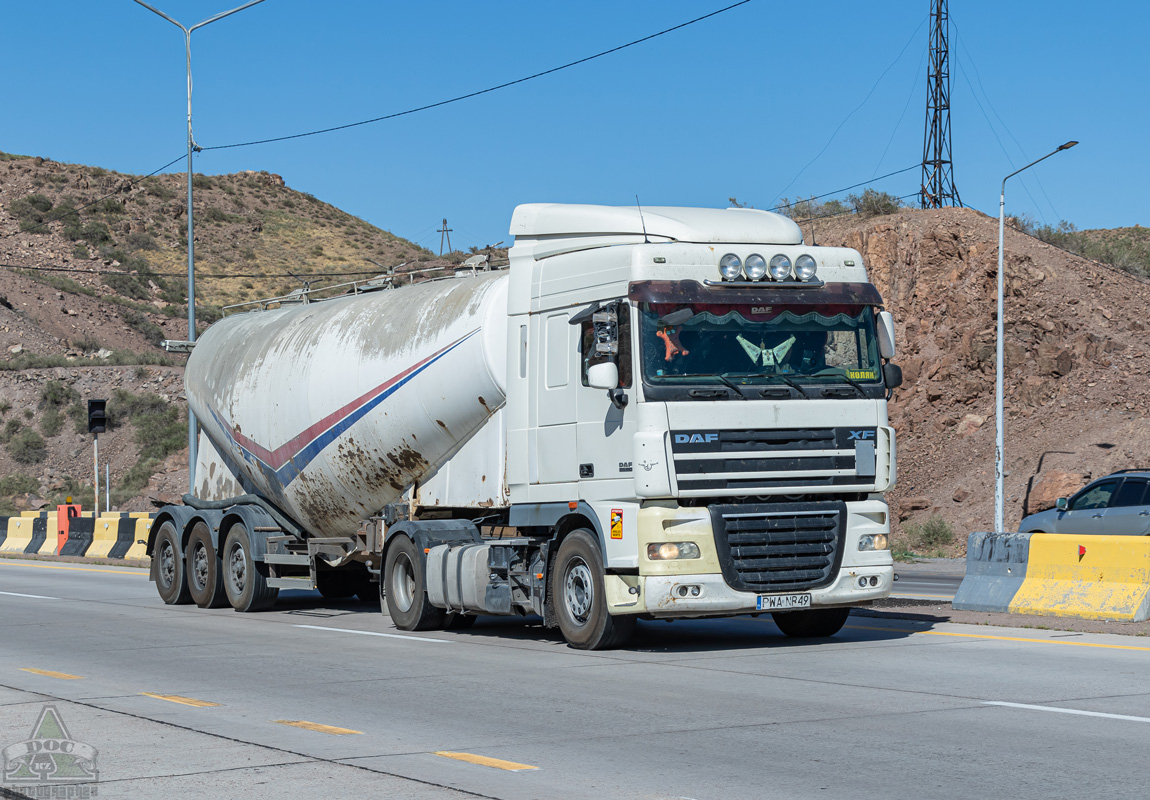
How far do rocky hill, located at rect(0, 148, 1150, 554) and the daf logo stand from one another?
142 inches

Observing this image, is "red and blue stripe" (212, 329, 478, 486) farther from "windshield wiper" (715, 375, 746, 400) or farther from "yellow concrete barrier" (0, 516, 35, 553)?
"yellow concrete barrier" (0, 516, 35, 553)

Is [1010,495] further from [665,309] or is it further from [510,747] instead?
[510,747]

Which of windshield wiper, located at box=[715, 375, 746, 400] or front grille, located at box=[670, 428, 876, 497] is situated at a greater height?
windshield wiper, located at box=[715, 375, 746, 400]

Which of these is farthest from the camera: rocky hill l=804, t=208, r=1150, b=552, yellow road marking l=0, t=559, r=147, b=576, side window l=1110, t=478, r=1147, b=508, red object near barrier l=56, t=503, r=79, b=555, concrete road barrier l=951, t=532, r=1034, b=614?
rocky hill l=804, t=208, r=1150, b=552

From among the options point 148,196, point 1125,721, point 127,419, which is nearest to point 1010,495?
point 1125,721

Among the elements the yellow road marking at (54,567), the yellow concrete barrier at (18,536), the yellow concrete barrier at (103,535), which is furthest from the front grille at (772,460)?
the yellow concrete barrier at (18,536)

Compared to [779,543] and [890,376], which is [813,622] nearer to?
[779,543]

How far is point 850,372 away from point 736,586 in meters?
2.22

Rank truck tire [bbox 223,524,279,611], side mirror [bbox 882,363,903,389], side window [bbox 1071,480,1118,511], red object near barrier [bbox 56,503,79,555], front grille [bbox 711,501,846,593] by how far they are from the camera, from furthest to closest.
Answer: red object near barrier [bbox 56,503,79,555] → side window [bbox 1071,480,1118,511] → truck tire [bbox 223,524,279,611] → side mirror [bbox 882,363,903,389] → front grille [bbox 711,501,846,593]

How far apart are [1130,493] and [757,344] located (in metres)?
10.4

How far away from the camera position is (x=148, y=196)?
9600cm

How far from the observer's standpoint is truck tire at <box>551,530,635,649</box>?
1248cm

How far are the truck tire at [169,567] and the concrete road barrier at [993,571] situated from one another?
10.4 m

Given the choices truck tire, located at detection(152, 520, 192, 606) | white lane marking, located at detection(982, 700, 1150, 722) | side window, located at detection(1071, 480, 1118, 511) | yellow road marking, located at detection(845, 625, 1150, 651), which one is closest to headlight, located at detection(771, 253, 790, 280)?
yellow road marking, located at detection(845, 625, 1150, 651)
